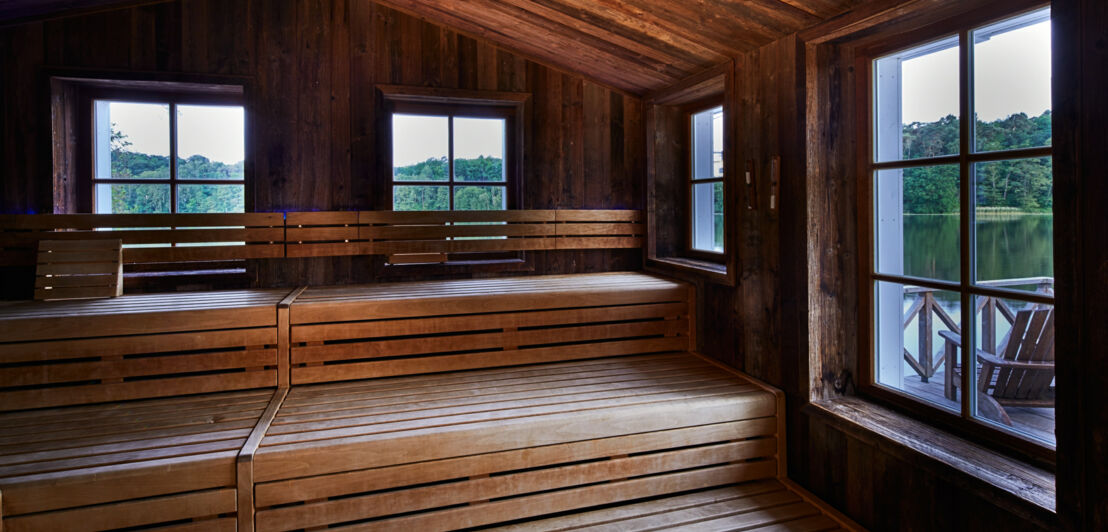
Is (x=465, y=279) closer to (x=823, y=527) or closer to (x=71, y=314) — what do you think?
(x=71, y=314)

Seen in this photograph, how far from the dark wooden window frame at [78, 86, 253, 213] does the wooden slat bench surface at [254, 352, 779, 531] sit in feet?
5.84

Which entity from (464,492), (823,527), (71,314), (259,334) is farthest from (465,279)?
(823,527)

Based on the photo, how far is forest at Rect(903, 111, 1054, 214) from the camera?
189cm

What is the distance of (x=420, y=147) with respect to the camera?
4109 millimetres

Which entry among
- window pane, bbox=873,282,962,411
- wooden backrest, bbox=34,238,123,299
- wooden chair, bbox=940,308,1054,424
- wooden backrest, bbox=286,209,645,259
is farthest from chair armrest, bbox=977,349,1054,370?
wooden backrest, bbox=34,238,123,299

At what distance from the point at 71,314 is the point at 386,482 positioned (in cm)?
183

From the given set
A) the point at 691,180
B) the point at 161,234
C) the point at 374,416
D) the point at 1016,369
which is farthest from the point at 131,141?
the point at 1016,369

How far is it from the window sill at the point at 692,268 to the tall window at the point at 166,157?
2873 mm

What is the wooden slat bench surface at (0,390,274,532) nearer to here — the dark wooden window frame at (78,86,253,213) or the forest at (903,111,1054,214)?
the dark wooden window frame at (78,86,253,213)

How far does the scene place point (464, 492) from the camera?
240 centimetres

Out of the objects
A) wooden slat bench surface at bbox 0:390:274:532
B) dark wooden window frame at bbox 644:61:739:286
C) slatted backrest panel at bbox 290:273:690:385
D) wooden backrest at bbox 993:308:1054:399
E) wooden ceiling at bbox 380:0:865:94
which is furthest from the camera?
dark wooden window frame at bbox 644:61:739:286

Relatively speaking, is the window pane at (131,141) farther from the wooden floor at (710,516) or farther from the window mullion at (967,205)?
the window mullion at (967,205)

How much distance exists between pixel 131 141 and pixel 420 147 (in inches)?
71.1

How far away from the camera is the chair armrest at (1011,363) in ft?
6.23
